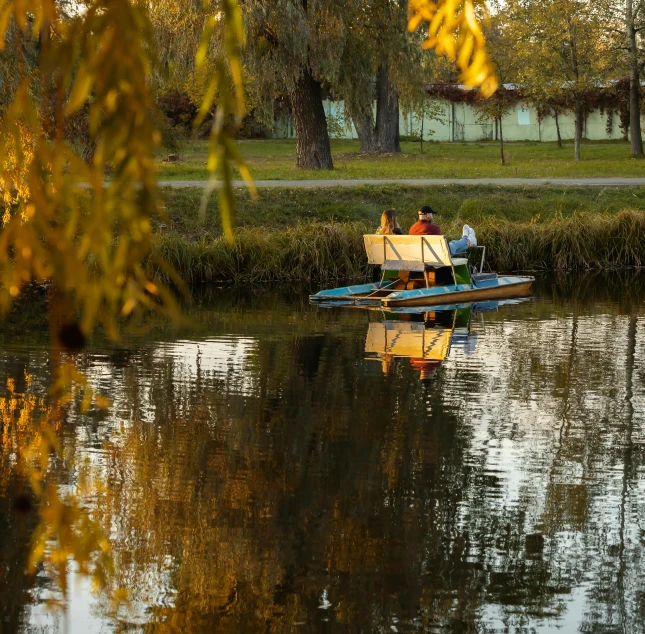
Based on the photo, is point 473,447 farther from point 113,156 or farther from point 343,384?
point 113,156

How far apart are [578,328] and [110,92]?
13735mm

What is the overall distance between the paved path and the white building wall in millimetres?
26072

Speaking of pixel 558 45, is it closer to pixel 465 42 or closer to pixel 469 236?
pixel 469 236

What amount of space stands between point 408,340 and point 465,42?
455 inches

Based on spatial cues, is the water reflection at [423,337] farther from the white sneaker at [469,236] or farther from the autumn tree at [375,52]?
the autumn tree at [375,52]

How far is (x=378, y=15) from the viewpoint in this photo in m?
30.6

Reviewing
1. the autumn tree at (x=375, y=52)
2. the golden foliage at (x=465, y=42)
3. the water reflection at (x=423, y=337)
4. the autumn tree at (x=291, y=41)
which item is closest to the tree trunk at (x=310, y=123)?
the autumn tree at (x=375, y=52)

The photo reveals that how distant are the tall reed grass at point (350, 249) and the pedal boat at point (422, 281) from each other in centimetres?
288

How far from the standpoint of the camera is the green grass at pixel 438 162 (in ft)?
107

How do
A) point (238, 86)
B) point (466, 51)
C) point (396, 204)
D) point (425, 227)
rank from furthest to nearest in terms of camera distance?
point (396, 204) → point (425, 227) → point (466, 51) → point (238, 86)

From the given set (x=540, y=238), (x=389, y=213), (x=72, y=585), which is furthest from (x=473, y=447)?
(x=540, y=238)

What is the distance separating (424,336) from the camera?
15.2 meters

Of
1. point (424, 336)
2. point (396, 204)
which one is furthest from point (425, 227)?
point (396, 204)

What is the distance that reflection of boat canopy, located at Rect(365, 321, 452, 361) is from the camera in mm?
13867
